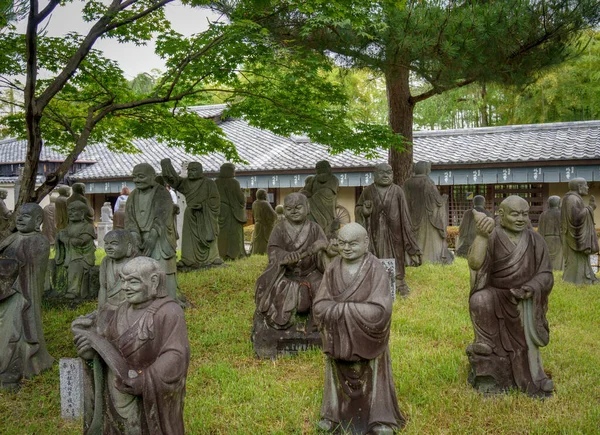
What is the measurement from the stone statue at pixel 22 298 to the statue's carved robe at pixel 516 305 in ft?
16.0

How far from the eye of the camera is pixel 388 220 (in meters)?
9.58

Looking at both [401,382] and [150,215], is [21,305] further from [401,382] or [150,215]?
[401,382]

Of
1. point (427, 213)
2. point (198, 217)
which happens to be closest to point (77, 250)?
point (198, 217)

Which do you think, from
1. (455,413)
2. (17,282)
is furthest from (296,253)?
(17,282)

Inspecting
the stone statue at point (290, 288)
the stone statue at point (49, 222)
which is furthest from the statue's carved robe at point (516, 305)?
the stone statue at point (49, 222)

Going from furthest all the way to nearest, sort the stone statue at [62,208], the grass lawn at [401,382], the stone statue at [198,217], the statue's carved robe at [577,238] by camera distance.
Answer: the stone statue at [62,208], the stone statue at [198,217], the statue's carved robe at [577,238], the grass lawn at [401,382]

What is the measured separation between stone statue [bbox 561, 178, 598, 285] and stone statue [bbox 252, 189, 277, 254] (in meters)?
7.33

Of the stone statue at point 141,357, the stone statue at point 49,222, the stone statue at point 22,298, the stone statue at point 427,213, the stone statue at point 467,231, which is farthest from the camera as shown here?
the stone statue at point 49,222

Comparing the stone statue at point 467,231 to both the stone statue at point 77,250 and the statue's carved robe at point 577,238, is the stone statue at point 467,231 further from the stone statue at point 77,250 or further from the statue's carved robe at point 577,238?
the stone statue at point 77,250

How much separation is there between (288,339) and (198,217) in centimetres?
589

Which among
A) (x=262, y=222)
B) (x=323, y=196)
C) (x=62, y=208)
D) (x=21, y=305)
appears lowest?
(x=21, y=305)

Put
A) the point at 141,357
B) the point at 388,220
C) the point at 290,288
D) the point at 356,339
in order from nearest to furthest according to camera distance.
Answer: the point at 141,357 → the point at 356,339 → the point at 290,288 → the point at 388,220

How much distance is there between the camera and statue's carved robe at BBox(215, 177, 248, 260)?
13.8 m

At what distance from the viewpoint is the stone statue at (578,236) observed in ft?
35.7
